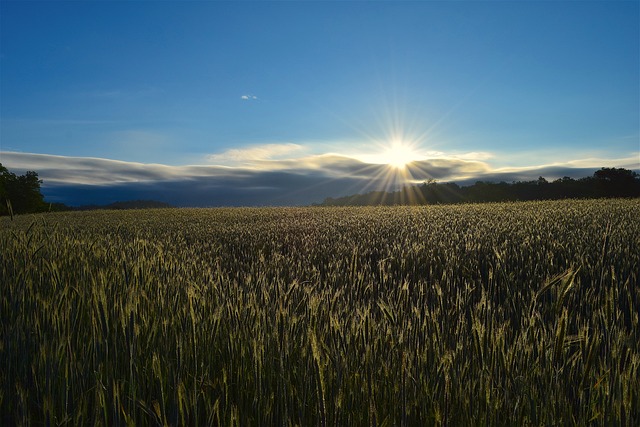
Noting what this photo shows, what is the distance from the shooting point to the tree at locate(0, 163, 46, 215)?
53.0m

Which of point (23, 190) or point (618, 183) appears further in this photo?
point (23, 190)

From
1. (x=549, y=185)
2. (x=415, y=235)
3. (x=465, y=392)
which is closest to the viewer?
(x=465, y=392)

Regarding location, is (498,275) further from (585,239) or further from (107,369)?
(107,369)

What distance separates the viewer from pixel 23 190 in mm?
54406

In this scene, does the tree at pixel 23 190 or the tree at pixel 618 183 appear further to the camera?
the tree at pixel 23 190

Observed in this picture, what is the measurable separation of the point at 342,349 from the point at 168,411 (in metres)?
0.67

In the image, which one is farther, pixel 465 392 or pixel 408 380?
pixel 408 380

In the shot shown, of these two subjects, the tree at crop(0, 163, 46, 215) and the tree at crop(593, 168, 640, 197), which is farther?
the tree at crop(0, 163, 46, 215)

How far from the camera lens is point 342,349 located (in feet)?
6.07

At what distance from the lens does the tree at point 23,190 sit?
5300 cm

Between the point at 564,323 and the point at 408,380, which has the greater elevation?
the point at 564,323

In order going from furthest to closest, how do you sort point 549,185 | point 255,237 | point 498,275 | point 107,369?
point 549,185
point 255,237
point 498,275
point 107,369

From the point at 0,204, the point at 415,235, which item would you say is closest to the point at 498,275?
the point at 415,235

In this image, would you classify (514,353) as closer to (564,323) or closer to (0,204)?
(564,323)
